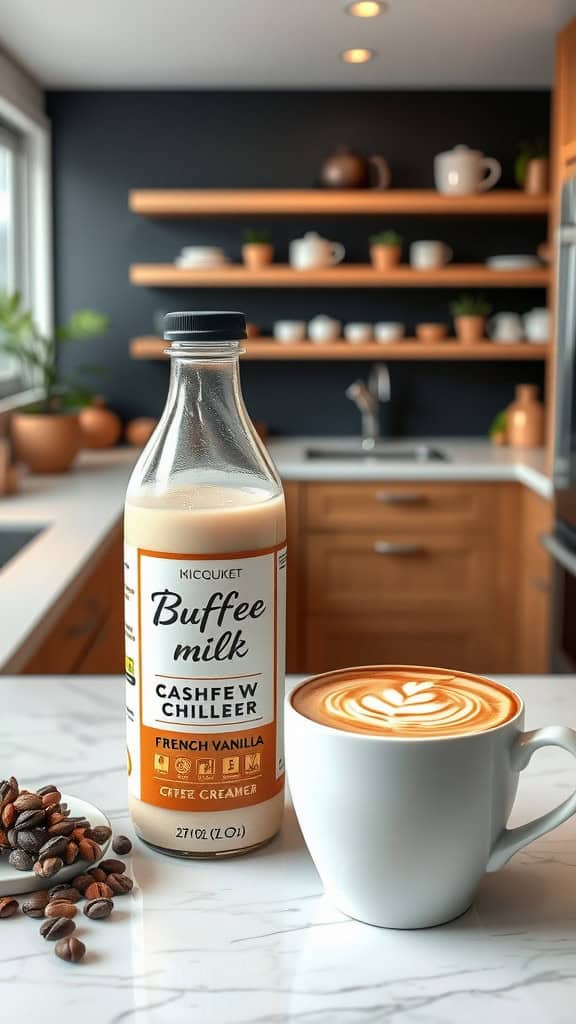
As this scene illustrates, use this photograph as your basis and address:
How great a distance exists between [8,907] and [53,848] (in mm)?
42

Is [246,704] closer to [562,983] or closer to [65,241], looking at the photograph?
[562,983]

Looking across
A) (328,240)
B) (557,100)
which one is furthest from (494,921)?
(328,240)

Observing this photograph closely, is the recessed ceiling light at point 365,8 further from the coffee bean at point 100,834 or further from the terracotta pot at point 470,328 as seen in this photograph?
the coffee bean at point 100,834

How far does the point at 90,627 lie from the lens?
233cm

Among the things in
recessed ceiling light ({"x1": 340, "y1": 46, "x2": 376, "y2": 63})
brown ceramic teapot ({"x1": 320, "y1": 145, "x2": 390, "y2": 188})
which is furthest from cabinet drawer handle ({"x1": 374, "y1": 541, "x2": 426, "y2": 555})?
recessed ceiling light ({"x1": 340, "y1": 46, "x2": 376, "y2": 63})

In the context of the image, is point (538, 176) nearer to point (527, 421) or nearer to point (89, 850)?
point (527, 421)

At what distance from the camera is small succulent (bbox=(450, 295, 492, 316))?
13.2ft

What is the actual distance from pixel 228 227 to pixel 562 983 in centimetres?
389

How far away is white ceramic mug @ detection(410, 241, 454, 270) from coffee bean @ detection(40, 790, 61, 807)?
346 cm

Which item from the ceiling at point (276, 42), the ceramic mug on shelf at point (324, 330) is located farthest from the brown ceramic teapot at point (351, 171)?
the ceramic mug on shelf at point (324, 330)

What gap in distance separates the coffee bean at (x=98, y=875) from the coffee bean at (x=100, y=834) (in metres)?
0.02

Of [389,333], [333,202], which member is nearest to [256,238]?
[333,202]

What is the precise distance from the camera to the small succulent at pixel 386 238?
13.0 ft

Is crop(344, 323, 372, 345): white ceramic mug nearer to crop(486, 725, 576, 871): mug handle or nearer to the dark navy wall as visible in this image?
the dark navy wall
